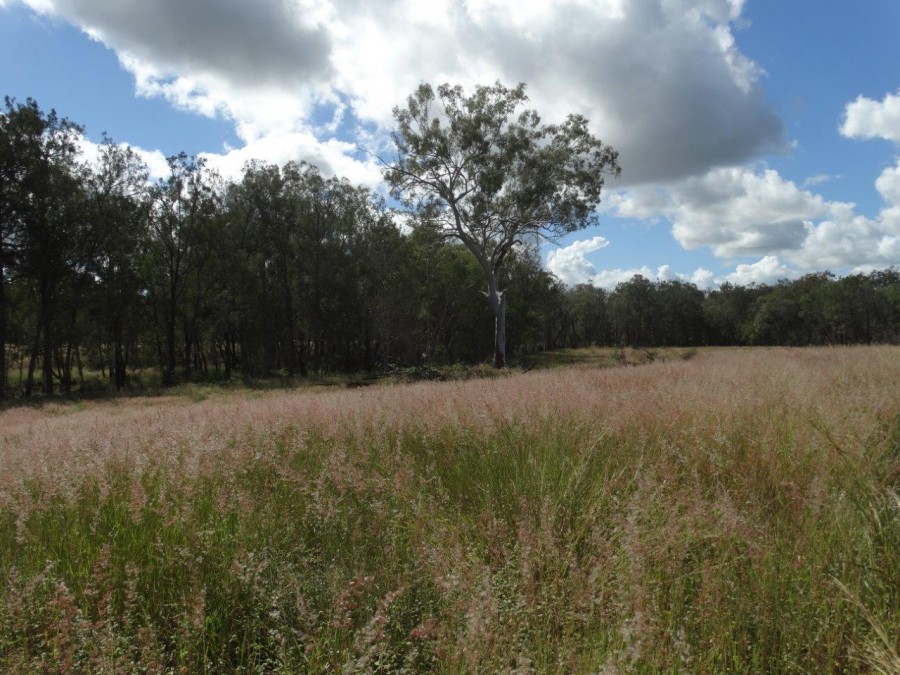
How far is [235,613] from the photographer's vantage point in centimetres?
243

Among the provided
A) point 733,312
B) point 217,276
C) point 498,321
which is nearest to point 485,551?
point 498,321

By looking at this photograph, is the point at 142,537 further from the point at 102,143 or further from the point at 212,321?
the point at 212,321

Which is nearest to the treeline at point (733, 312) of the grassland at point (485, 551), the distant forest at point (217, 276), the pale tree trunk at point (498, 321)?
the distant forest at point (217, 276)

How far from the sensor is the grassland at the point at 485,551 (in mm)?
1985

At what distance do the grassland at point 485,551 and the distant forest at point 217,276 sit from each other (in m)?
23.9

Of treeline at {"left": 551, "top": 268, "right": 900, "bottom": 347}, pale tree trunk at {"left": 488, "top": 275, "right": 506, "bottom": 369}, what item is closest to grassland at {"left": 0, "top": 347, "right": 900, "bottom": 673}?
pale tree trunk at {"left": 488, "top": 275, "right": 506, "bottom": 369}

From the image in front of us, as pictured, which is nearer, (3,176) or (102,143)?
(3,176)

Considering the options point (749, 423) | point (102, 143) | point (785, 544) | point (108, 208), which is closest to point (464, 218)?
point (108, 208)

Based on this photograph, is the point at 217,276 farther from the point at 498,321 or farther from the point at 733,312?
the point at 733,312

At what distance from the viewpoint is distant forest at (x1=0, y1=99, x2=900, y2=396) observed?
85.2 ft

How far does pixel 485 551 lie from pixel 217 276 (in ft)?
125

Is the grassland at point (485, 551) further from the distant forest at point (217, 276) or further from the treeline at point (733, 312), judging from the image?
the treeline at point (733, 312)

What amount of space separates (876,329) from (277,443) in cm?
8681

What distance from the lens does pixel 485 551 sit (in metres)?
2.69
